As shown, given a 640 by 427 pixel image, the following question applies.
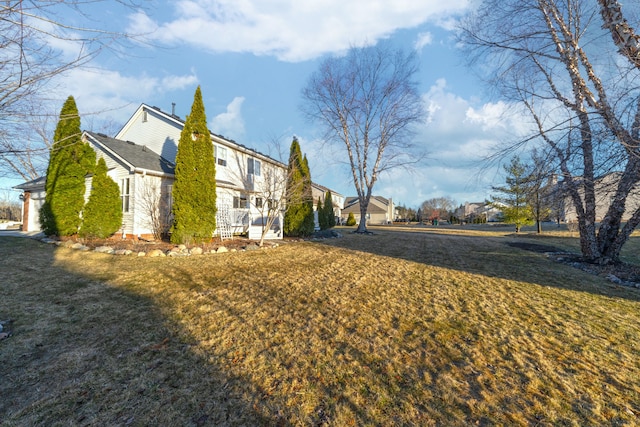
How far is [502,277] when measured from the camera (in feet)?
20.7

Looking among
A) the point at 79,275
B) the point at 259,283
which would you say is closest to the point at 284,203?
the point at 259,283

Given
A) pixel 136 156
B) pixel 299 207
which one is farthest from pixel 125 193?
pixel 299 207

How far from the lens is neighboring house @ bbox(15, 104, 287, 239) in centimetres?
1127

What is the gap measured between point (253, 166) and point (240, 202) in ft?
8.79

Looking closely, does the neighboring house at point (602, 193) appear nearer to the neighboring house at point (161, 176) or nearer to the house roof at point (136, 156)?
the neighboring house at point (161, 176)

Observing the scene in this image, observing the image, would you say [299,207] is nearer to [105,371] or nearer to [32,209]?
[105,371]

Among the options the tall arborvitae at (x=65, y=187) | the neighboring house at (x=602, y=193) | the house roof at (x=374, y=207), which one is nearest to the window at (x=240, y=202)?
the tall arborvitae at (x=65, y=187)

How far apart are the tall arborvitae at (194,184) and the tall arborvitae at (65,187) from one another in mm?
4041

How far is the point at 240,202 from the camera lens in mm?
15977

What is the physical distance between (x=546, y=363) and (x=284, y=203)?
10215 mm

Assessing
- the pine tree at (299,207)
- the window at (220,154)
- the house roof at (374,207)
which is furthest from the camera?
the house roof at (374,207)

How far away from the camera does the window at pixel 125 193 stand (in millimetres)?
11525

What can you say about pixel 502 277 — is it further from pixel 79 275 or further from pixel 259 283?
pixel 79 275

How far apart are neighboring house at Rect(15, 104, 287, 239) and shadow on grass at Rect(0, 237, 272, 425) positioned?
7399 millimetres
